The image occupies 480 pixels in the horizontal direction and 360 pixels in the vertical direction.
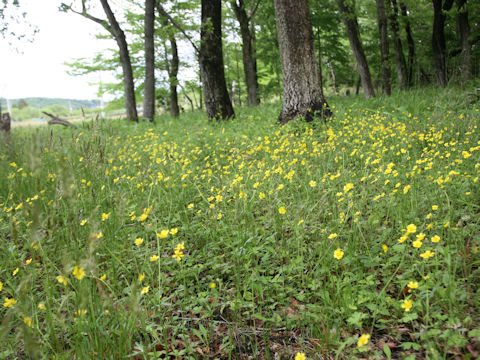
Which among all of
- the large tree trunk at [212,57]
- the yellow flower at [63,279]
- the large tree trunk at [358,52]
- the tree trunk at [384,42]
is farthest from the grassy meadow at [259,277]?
the tree trunk at [384,42]

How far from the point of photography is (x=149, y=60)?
9.74m

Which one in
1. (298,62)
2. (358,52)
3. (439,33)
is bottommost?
(298,62)

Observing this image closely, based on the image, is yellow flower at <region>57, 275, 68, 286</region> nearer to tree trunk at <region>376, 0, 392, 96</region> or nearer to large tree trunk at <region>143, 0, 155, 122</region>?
large tree trunk at <region>143, 0, 155, 122</region>

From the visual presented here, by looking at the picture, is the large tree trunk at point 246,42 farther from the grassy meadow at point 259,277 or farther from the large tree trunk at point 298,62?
the grassy meadow at point 259,277

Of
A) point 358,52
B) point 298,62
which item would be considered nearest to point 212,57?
point 298,62

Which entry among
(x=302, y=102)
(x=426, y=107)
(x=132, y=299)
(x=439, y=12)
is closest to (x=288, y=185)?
(x=132, y=299)

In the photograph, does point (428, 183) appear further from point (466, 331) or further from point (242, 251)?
point (242, 251)

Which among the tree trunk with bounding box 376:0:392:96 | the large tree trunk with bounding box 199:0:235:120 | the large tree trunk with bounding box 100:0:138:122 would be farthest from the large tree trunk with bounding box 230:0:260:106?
the large tree trunk with bounding box 199:0:235:120

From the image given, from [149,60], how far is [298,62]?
614cm

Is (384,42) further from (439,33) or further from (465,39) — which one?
(439,33)

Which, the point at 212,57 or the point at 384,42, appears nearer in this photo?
the point at 212,57

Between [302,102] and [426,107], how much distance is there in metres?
2.06

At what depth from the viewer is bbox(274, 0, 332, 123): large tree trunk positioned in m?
5.29

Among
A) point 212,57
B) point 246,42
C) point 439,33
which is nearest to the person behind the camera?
point 212,57
